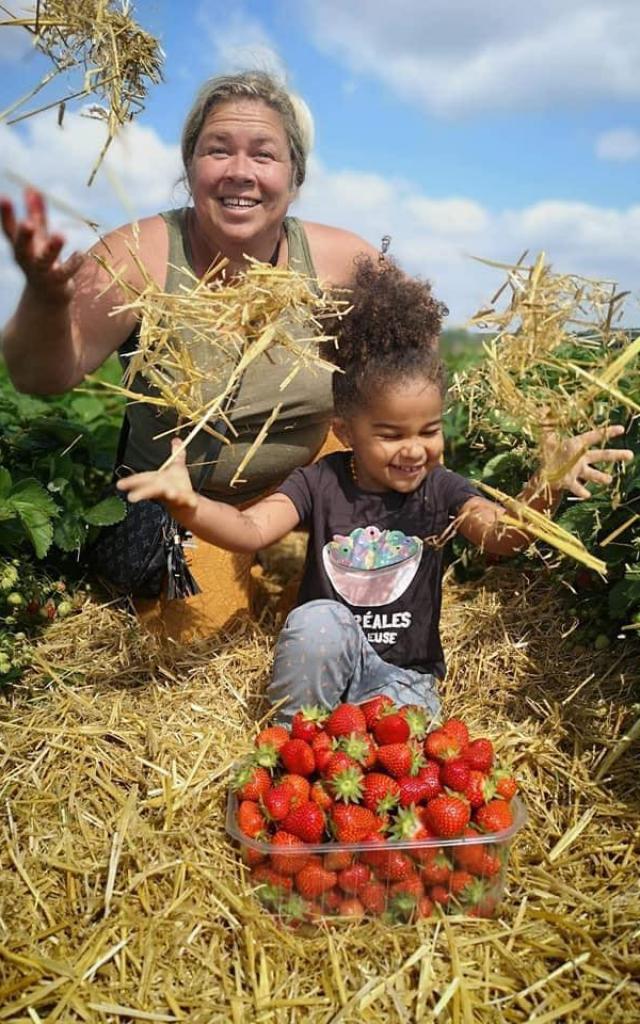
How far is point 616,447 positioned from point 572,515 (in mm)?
295

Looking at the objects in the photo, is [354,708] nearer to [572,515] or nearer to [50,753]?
[50,753]

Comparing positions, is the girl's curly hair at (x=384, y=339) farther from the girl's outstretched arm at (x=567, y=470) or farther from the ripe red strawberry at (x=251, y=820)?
the ripe red strawberry at (x=251, y=820)

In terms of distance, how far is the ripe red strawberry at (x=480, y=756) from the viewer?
260cm

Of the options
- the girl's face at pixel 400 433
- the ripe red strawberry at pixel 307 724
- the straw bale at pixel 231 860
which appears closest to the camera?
the straw bale at pixel 231 860

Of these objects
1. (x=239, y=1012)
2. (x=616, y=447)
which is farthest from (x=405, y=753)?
(x=616, y=447)

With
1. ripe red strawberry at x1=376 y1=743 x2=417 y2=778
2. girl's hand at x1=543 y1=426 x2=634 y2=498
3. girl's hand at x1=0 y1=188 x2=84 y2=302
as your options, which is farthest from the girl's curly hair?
ripe red strawberry at x1=376 y1=743 x2=417 y2=778

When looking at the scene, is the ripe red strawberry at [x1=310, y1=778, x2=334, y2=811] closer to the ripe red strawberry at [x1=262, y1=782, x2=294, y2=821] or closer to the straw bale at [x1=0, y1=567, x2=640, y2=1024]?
the ripe red strawberry at [x1=262, y1=782, x2=294, y2=821]

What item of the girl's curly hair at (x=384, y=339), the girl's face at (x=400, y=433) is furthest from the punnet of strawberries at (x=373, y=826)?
the girl's curly hair at (x=384, y=339)

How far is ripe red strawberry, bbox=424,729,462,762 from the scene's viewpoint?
2621 mm

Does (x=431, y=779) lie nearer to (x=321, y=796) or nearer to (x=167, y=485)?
(x=321, y=796)

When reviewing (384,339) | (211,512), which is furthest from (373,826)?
(384,339)

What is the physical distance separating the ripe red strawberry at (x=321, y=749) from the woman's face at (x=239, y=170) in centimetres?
187

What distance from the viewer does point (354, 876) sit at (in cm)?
236

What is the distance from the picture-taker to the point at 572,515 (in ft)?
11.3
